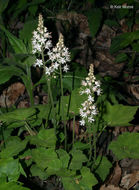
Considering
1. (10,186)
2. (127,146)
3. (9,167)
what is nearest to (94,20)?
(127,146)

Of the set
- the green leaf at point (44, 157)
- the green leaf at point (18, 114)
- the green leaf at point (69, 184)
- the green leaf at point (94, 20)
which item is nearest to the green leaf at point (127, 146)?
the green leaf at point (69, 184)

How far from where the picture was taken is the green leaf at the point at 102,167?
198cm

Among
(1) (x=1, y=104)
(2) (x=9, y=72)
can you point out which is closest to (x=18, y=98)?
(1) (x=1, y=104)

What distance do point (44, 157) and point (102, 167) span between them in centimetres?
58

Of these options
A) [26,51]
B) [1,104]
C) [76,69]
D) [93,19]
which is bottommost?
[1,104]

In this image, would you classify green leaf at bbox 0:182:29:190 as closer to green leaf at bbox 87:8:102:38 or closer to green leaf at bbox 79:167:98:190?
green leaf at bbox 79:167:98:190

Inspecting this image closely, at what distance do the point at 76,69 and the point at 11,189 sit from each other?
163 cm

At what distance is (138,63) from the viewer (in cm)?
443

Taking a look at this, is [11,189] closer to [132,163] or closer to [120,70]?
[132,163]

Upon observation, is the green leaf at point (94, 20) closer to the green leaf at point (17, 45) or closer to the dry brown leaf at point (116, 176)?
the green leaf at point (17, 45)

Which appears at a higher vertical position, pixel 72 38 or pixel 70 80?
pixel 72 38

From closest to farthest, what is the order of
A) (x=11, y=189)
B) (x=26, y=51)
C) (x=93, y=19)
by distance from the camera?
(x=11, y=189) → (x=26, y=51) → (x=93, y=19)

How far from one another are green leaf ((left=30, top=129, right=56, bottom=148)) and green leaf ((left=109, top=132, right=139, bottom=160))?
552 mm

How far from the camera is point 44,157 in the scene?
1.80m
